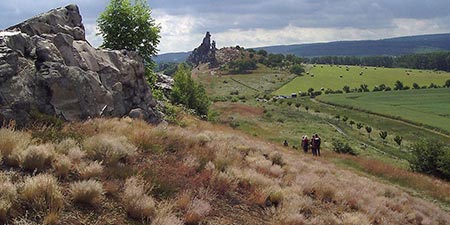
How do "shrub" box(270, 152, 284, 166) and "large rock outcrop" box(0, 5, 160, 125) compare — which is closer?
"large rock outcrop" box(0, 5, 160, 125)

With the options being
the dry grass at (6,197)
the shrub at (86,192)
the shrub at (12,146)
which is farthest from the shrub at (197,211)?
the shrub at (12,146)

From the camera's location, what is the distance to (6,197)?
→ 7.08 meters

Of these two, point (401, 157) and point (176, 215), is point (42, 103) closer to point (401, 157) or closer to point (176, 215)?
point (176, 215)

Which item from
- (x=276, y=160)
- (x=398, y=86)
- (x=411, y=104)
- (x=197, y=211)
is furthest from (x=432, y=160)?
(x=398, y=86)

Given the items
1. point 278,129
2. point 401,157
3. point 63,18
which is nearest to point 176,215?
point 63,18

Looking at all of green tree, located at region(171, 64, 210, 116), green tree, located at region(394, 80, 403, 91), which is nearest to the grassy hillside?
green tree, located at region(171, 64, 210, 116)

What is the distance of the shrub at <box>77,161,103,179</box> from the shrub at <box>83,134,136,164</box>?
785mm

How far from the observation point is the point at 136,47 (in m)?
33.9

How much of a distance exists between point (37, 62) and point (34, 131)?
15.6 feet

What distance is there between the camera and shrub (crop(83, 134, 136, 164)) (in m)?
10.4

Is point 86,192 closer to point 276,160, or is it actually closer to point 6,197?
point 6,197

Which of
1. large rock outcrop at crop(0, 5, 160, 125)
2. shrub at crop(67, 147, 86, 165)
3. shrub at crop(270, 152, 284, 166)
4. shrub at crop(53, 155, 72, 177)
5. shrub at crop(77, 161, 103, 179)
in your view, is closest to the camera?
shrub at crop(53, 155, 72, 177)

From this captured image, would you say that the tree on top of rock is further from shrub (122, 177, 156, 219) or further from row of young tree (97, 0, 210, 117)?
shrub (122, 177, 156, 219)

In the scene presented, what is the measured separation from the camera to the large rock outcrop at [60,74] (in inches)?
510
